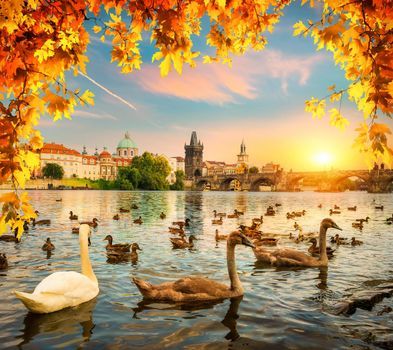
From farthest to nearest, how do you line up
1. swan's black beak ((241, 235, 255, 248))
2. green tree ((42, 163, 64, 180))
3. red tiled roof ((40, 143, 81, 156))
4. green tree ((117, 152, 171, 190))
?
red tiled roof ((40, 143, 81, 156)) < green tree ((42, 163, 64, 180)) < green tree ((117, 152, 171, 190)) < swan's black beak ((241, 235, 255, 248))

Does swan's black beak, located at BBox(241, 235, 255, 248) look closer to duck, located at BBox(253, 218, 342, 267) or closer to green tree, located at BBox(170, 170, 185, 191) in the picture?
duck, located at BBox(253, 218, 342, 267)

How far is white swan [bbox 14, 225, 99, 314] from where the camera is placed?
6.59m

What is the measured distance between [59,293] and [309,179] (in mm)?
132424

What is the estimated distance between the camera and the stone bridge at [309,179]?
108062 millimetres

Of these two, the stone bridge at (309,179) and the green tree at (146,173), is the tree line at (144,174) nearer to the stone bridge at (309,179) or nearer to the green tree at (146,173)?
the green tree at (146,173)

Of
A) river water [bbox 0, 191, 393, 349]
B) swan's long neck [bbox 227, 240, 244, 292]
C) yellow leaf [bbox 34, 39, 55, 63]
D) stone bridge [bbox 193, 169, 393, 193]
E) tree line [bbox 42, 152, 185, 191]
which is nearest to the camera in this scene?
yellow leaf [bbox 34, 39, 55, 63]

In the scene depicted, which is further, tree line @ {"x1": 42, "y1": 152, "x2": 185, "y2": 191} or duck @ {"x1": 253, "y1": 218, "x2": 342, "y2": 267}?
tree line @ {"x1": 42, "y1": 152, "x2": 185, "y2": 191}

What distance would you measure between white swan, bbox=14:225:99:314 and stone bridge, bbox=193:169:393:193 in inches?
3817

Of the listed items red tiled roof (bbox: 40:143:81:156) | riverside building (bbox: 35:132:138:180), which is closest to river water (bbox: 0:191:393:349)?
riverside building (bbox: 35:132:138:180)

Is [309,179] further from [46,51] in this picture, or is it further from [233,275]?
[46,51]

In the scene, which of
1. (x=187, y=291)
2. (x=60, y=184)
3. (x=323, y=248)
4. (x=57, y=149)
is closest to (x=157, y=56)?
(x=187, y=291)

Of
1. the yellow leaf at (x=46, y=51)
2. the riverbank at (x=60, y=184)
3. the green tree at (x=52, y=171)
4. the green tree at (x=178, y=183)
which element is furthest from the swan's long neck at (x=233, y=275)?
the green tree at (x=52, y=171)

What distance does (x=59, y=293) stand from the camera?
6.93 metres

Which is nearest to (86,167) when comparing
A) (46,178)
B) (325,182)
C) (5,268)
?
(46,178)
